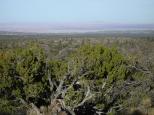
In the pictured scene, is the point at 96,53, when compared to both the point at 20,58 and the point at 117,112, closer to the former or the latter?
the point at 117,112

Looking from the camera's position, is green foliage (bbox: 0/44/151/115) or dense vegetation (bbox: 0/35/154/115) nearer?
dense vegetation (bbox: 0/35/154/115)

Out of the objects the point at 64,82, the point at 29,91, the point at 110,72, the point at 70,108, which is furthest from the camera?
the point at 110,72

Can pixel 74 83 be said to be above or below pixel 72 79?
below

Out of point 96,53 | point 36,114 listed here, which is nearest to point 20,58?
point 36,114

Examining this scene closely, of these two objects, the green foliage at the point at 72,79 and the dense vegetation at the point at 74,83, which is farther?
the green foliage at the point at 72,79

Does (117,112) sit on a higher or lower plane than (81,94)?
lower

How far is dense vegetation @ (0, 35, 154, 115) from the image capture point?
25.4 m

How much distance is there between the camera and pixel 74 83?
27.3m

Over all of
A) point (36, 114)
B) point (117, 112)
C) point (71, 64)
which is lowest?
point (117, 112)

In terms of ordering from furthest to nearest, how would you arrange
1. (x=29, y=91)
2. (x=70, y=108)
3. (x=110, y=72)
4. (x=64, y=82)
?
(x=110, y=72) → (x=64, y=82) → (x=29, y=91) → (x=70, y=108)

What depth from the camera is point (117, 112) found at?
31.6 metres

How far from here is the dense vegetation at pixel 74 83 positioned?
25438mm

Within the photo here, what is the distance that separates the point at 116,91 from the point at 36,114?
7802 mm

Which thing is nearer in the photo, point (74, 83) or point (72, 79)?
point (74, 83)
